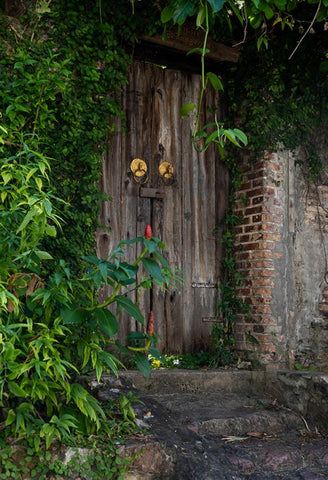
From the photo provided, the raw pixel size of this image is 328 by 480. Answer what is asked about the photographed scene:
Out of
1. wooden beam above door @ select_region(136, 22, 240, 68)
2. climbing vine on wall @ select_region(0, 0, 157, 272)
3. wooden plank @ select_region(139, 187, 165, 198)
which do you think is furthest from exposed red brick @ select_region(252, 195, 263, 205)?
climbing vine on wall @ select_region(0, 0, 157, 272)

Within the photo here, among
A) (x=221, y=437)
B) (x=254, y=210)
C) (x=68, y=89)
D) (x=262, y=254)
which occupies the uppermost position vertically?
(x=68, y=89)

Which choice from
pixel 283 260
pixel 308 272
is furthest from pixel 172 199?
pixel 308 272

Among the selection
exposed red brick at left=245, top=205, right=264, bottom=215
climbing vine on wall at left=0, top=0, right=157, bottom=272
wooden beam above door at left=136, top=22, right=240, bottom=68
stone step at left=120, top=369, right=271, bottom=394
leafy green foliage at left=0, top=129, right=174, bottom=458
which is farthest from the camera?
exposed red brick at left=245, top=205, right=264, bottom=215

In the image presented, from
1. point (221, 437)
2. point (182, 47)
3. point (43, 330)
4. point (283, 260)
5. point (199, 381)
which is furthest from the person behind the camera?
point (283, 260)

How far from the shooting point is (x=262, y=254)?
532cm

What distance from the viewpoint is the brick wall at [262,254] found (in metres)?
5.27

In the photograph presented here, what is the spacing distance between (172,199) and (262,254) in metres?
0.97

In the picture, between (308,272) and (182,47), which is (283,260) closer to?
(308,272)

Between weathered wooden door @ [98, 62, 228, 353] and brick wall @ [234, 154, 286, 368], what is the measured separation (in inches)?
11.3

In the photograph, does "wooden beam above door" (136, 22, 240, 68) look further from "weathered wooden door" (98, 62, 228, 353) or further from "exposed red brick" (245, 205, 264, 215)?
"exposed red brick" (245, 205, 264, 215)

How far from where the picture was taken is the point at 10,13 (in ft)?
15.3

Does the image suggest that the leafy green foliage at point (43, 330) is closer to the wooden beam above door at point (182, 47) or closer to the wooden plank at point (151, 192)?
the wooden plank at point (151, 192)

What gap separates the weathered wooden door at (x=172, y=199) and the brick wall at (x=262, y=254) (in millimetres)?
286

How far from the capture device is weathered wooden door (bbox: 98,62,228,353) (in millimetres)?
5230
